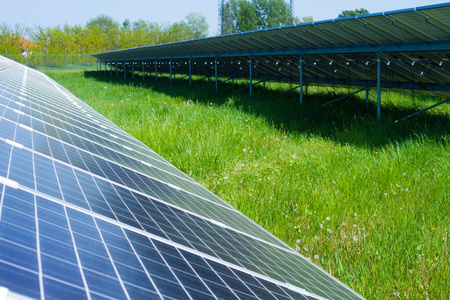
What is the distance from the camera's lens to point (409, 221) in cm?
477

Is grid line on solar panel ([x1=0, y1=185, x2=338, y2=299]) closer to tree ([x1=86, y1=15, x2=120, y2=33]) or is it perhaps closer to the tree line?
the tree line

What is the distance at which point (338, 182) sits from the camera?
6.20 m

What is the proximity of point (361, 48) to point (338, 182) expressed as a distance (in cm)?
647

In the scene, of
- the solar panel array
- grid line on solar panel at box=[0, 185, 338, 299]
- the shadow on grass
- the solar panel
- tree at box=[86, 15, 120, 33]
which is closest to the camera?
the solar panel

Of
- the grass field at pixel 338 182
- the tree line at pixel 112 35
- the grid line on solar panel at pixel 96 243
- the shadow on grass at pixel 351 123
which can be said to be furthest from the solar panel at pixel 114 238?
the tree line at pixel 112 35

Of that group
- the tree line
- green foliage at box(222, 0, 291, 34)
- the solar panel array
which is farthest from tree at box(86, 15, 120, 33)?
the solar panel array

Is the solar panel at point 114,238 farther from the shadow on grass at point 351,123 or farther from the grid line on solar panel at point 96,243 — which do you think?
the shadow on grass at point 351,123

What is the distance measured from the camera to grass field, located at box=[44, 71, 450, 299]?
394 centimetres

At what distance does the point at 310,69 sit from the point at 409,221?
13.7 m

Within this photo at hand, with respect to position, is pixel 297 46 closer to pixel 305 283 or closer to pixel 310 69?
pixel 310 69

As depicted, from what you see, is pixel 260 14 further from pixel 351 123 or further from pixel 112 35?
pixel 351 123

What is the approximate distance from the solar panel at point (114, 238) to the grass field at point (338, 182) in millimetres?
882

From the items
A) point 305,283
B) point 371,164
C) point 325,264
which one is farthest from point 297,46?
point 305,283

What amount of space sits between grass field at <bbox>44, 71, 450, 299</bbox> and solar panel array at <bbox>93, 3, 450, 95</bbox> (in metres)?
1.87
